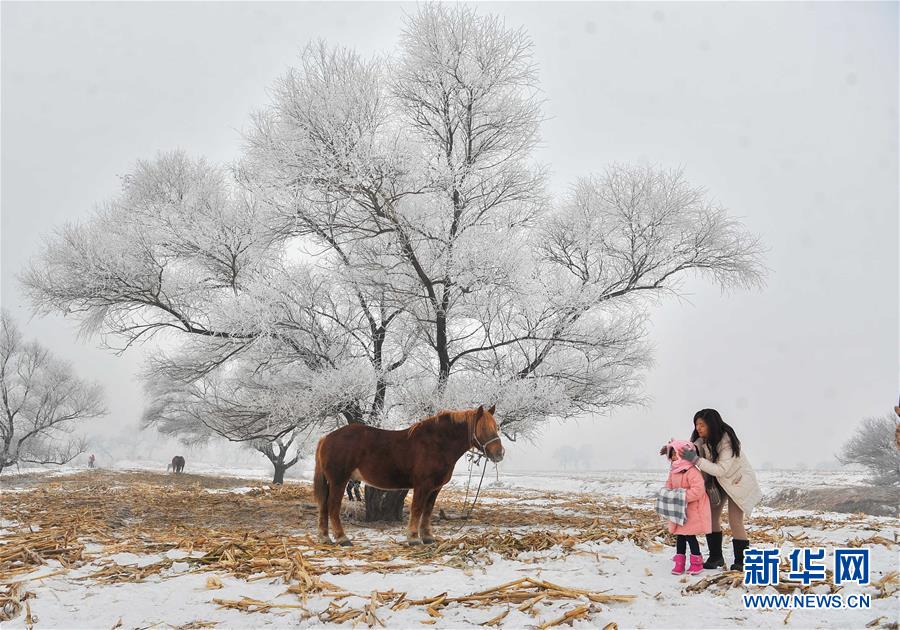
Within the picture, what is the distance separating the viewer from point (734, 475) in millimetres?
4754

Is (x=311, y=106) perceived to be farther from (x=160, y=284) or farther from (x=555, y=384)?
(x=555, y=384)

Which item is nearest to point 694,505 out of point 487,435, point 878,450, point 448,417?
point 487,435

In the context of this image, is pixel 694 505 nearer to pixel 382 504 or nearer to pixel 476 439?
pixel 476 439

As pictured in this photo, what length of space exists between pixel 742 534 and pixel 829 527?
429 centimetres

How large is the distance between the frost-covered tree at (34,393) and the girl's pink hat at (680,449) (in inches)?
1112

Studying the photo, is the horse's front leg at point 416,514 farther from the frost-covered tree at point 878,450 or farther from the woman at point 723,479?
the frost-covered tree at point 878,450

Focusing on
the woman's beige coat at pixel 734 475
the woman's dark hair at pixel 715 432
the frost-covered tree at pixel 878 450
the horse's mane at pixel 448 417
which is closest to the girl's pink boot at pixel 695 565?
the woman's beige coat at pixel 734 475

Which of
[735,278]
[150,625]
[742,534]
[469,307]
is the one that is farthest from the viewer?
[735,278]

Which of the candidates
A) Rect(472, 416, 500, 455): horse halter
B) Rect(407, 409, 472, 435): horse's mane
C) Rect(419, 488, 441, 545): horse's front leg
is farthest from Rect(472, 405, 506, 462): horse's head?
Rect(419, 488, 441, 545): horse's front leg

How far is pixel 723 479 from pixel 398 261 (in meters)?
6.26

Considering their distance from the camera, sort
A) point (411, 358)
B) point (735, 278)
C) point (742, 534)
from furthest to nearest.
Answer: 1. point (735, 278)
2. point (411, 358)
3. point (742, 534)

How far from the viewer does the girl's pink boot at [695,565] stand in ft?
15.1

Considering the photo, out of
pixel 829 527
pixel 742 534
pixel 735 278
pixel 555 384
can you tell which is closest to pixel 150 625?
pixel 742 534

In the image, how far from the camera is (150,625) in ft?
10.8
